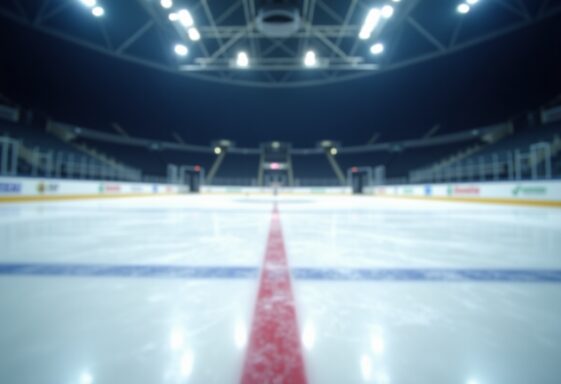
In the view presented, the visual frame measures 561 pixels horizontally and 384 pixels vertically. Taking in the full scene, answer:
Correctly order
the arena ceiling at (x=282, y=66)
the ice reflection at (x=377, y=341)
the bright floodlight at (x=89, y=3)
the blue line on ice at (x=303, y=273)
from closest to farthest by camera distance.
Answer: the ice reflection at (x=377, y=341)
the blue line on ice at (x=303, y=273)
the bright floodlight at (x=89, y=3)
the arena ceiling at (x=282, y=66)

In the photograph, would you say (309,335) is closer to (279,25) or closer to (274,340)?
(274,340)

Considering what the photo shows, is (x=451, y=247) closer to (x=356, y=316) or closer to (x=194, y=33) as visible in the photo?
(x=356, y=316)

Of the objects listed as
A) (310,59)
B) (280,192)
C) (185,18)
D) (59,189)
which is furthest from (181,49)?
(280,192)

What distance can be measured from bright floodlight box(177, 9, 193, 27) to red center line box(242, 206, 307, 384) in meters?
13.9

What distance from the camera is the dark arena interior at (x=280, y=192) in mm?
853

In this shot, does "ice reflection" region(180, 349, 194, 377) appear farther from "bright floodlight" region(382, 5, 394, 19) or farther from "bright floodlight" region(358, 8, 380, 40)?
"bright floodlight" region(358, 8, 380, 40)

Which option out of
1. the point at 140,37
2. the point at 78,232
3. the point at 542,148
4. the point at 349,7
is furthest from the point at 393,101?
the point at 78,232

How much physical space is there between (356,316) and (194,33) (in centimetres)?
1517

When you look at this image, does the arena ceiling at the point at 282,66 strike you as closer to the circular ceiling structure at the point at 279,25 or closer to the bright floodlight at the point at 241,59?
the circular ceiling structure at the point at 279,25

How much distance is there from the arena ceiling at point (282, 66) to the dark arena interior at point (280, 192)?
131mm

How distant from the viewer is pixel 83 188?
11.2 m

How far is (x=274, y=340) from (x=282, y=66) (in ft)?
61.9

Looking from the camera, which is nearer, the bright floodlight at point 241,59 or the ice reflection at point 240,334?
the ice reflection at point 240,334

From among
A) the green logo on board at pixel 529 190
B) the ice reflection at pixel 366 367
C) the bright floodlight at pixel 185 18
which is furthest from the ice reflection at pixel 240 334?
the bright floodlight at pixel 185 18
